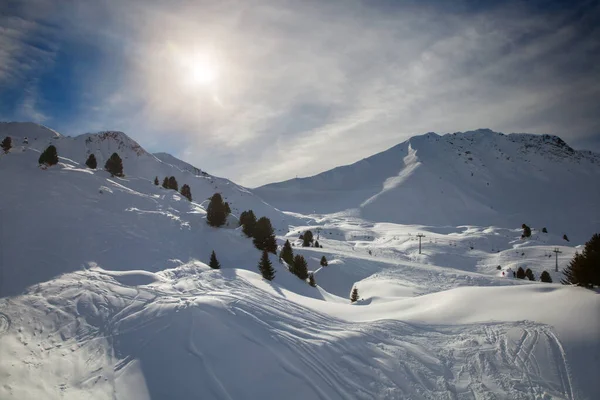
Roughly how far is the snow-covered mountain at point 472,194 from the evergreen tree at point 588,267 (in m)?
115

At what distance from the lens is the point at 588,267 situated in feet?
38.2

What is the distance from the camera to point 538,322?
9.55 metres

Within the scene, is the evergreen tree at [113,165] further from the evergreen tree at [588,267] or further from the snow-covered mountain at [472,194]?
the snow-covered mountain at [472,194]

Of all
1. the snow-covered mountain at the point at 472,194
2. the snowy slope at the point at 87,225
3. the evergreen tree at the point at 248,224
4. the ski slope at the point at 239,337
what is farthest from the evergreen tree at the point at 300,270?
the snow-covered mountain at the point at 472,194

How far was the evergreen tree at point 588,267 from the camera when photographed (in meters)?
11.5

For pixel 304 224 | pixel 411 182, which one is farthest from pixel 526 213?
pixel 304 224

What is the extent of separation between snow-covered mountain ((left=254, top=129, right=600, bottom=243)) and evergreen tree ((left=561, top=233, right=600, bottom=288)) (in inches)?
4545

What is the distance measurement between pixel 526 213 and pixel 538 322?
15346 centimetres

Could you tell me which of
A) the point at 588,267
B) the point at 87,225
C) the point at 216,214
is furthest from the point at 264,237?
the point at 588,267

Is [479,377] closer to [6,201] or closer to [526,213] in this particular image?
[6,201]

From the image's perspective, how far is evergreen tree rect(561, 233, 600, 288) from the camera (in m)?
11.5

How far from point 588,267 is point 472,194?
546 feet

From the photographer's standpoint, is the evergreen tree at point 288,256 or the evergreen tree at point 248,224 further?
the evergreen tree at point 248,224

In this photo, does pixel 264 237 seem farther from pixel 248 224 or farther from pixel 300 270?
pixel 300 270
